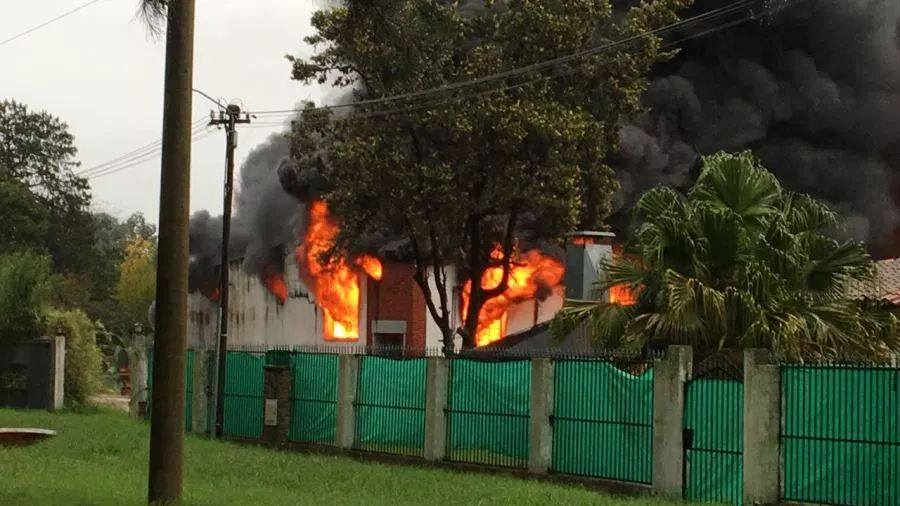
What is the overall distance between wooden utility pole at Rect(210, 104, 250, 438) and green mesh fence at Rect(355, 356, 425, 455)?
5.17 m

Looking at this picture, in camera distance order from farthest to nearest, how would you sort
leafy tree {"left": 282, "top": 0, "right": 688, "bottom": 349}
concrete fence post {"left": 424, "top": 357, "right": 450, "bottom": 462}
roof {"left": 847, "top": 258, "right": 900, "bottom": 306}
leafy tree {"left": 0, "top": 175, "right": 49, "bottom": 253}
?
leafy tree {"left": 0, "top": 175, "right": 49, "bottom": 253} < leafy tree {"left": 282, "top": 0, "right": 688, "bottom": 349} < roof {"left": 847, "top": 258, "right": 900, "bottom": 306} < concrete fence post {"left": 424, "top": 357, "right": 450, "bottom": 462}

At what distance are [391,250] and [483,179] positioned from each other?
8.25 m

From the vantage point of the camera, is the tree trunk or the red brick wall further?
the red brick wall

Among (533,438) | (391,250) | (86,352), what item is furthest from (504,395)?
(391,250)

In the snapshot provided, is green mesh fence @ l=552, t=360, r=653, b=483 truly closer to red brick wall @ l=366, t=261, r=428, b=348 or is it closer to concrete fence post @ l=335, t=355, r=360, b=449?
concrete fence post @ l=335, t=355, r=360, b=449

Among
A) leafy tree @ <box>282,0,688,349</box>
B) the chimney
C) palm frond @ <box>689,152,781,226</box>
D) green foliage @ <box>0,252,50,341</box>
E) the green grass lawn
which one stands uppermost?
leafy tree @ <box>282,0,688,349</box>

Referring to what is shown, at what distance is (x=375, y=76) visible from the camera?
3350cm

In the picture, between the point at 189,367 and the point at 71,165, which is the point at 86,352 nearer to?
the point at 189,367

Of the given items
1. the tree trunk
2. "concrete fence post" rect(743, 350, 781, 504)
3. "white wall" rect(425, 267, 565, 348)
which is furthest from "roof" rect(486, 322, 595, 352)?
the tree trunk

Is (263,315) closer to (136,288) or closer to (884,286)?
(884,286)

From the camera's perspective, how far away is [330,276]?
45.6 meters

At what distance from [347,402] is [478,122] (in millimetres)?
11974

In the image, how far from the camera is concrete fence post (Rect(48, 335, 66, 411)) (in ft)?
109

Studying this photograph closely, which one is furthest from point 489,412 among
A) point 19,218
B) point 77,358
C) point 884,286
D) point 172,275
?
point 19,218
